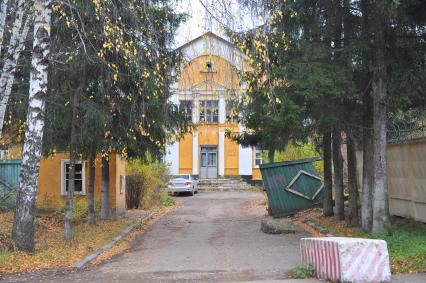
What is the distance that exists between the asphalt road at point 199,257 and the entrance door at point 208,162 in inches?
1014

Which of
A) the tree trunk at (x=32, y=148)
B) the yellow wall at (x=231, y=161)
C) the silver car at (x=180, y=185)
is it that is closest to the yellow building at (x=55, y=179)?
the tree trunk at (x=32, y=148)

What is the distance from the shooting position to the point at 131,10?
36.6 ft

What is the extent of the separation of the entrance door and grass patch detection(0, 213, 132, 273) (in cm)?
2719

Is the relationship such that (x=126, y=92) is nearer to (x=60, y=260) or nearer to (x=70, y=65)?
(x=70, y=65)

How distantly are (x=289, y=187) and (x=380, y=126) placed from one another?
10.9 meters

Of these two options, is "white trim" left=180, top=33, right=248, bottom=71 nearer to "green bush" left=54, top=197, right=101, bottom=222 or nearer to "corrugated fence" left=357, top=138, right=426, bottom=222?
"corrugated fence" left=357, top=138, right=426, bottom=222

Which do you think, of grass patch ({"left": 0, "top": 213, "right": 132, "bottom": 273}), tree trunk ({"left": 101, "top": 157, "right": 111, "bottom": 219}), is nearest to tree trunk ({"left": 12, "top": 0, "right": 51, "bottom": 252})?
grass patch ({"left": 0, "top": 213, "right": 132, "bottom": 273})

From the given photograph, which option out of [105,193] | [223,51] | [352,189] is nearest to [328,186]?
[352,189]

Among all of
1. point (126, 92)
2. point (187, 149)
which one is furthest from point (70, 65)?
point (187, 149)

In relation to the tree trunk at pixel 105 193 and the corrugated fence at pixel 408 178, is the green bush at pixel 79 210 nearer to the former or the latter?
the tree trunk at pixel 105 193

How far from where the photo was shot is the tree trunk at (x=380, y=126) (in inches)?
496

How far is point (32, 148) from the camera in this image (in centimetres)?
1191

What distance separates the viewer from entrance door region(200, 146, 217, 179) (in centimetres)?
4800

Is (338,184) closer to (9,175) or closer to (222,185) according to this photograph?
(9,175)
